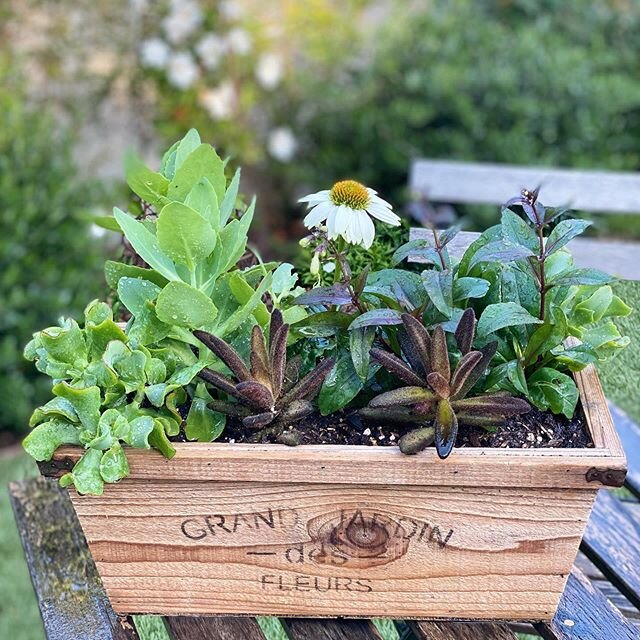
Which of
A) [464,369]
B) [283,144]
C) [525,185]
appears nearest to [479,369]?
[464,369]

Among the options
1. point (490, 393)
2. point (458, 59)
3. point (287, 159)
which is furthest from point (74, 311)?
point (490, 393)

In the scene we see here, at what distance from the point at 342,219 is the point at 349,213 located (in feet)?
0.04

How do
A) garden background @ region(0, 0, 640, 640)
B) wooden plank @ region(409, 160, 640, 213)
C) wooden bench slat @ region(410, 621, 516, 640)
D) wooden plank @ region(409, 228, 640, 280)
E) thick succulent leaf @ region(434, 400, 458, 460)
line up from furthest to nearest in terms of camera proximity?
1. garden background @ region(0, 0, 640, 640)
2. wooden plank @ region(409, 160, 640, 213)
3. wooden plank @ region(409, 228, 640, 280)
4. wooden bench slat @ region(410, 621, 516, 640)
5. thick succulent leaf @ region(434, 400, 458, 460)

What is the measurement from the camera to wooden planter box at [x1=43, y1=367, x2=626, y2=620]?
778 mm

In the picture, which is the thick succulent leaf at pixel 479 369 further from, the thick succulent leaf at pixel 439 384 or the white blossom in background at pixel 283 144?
the white blossom in background at pixel 283 144

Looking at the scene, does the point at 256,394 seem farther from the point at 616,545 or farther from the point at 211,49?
the point at 211,49

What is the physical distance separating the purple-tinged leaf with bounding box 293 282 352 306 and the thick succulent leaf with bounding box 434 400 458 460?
14 centimetres

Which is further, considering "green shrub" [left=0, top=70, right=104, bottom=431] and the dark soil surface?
"green shrub" [left=0, top=70, right=104, bottom=431]

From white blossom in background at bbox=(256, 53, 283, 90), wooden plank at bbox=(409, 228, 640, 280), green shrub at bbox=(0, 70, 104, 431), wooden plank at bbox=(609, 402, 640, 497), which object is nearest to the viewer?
wooden plank at bbox=(609, 402, 640, 497)

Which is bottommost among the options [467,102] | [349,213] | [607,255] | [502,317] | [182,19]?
[502,317]

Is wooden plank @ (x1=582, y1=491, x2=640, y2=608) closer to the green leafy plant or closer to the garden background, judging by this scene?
the green leafy plant

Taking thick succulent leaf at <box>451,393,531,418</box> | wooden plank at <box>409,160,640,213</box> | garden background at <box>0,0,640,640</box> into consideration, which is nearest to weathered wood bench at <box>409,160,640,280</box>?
wooden plank at <box>409,160,640,213</box>

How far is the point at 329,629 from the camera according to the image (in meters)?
0.90

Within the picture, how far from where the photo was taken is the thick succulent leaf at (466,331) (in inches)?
30.5
